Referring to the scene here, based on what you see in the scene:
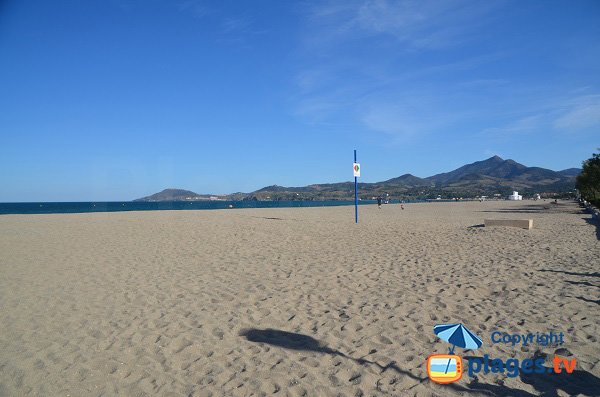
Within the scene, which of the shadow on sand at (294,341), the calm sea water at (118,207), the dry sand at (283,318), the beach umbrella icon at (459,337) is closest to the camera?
the beach umbrella icon at (459,337)

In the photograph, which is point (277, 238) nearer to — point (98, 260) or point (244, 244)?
point (244, 244)

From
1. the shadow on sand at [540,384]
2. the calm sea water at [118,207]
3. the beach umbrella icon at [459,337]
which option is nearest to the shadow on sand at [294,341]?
the shadow on sand at [540,384]

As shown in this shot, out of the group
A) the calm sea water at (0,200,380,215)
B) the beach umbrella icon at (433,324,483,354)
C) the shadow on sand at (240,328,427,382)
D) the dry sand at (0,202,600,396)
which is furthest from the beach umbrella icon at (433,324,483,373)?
the calm sea water at (0,200,380,215)

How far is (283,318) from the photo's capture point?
4.75m

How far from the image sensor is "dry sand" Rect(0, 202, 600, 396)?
3.26 meters

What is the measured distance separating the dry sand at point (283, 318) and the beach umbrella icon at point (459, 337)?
68 cm

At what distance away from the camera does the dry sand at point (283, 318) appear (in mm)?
3258

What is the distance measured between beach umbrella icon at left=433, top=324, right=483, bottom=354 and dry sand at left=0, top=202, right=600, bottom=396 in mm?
682

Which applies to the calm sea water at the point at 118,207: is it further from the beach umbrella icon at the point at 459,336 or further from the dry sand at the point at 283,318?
the beach umbrella icon at the point at 459,336

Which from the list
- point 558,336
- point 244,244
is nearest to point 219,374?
point 558,336

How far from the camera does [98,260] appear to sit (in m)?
9.01

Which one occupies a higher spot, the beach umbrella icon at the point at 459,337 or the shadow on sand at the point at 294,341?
the beach umbrella icon at the point at 459,337

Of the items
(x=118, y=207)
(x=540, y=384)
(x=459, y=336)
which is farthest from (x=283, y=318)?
(x=118, y=207)

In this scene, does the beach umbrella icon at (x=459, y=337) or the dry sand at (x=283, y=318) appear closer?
the beach umbrella icon at (x=459, y=337)
